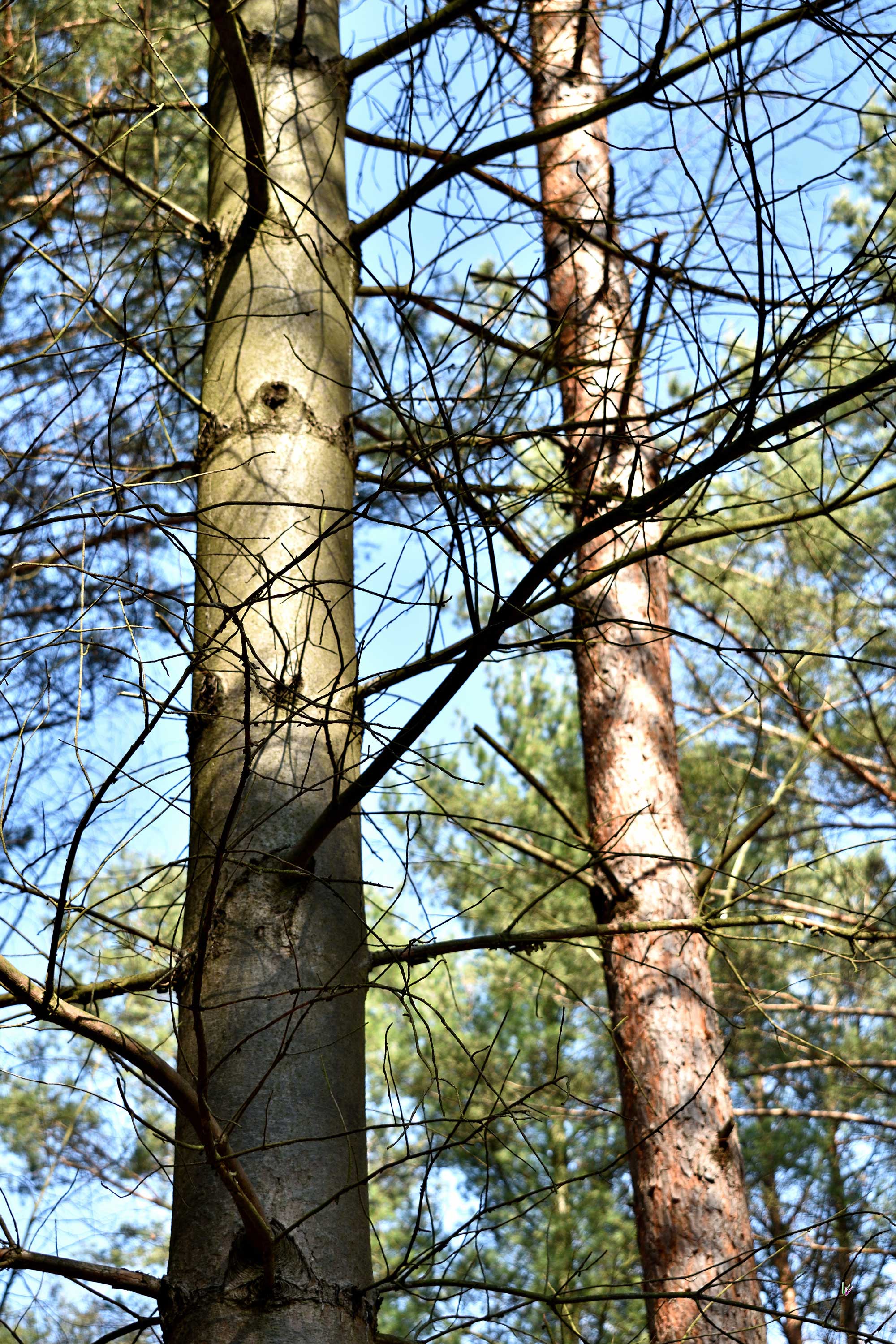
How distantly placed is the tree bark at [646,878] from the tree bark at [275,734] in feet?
1.61

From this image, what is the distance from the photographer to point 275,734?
1516mm

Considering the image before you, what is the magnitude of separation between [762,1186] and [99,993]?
8.17 meters

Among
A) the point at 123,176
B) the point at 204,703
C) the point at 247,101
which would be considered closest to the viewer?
the point at 204,703

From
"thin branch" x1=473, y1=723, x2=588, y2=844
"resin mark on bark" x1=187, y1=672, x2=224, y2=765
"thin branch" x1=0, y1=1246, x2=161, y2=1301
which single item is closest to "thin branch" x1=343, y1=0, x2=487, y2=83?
"resin mark on bark" x1=187, y1=672, x2=224, y2=765

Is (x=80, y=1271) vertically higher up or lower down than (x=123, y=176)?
lower down

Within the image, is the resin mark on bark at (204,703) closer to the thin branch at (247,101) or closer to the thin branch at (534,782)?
the thin branch at (247,101)

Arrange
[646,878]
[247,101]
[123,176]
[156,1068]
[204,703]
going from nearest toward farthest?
[156,1068] → [204,703] → [247,101] → [123,176] → [646,878]

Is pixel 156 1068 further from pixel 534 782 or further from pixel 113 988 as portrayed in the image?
pixel 534 782

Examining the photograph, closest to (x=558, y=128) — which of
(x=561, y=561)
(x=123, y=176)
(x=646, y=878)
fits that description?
(x=123, y=176)

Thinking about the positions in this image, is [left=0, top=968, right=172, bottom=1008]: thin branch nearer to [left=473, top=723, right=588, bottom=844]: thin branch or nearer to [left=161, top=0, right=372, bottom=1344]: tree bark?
[left=161, top=0, right=372, bottom=1344]: tree bark

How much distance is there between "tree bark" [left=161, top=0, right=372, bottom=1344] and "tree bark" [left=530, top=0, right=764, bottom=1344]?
49 centimetres

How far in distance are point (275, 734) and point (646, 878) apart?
5.52 feet

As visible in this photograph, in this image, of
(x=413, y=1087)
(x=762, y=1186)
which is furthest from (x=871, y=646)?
(x=413, y=1087)

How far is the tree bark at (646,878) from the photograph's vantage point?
8.53 ft
